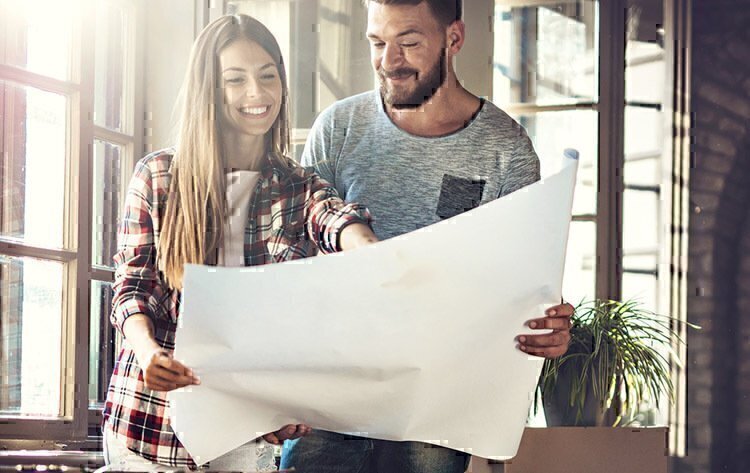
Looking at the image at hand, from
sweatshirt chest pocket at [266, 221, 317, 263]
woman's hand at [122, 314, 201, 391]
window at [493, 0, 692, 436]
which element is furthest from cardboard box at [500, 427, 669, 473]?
woman's hand at [122, 314, 201, 391]

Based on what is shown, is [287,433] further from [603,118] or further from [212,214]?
[603,118]

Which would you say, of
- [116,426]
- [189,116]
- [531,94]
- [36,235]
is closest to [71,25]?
[36,235]

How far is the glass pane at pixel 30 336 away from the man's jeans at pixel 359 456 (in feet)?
2.05

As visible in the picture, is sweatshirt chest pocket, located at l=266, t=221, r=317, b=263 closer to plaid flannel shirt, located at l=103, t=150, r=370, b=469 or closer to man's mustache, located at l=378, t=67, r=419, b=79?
plaid flannel shirt, located at l=103, t=150, r=370, b=469

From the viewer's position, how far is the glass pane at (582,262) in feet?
8.51

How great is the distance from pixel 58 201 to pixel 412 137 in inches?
28.0

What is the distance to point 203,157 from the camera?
3.31ft

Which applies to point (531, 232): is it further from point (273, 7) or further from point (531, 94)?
point (531, 94)

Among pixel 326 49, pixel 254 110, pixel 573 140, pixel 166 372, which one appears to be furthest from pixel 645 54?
pixel 166 372

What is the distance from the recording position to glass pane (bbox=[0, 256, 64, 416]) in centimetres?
151

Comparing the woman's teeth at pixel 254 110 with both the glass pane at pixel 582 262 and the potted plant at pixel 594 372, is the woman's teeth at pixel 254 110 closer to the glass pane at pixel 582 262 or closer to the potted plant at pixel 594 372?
the potted plant at pixel 594 372

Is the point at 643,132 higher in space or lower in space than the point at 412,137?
higher

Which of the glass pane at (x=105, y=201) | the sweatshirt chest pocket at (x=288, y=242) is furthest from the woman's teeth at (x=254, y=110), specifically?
the glass pane at (x=105, y=201)

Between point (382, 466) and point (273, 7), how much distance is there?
104 centimetres
